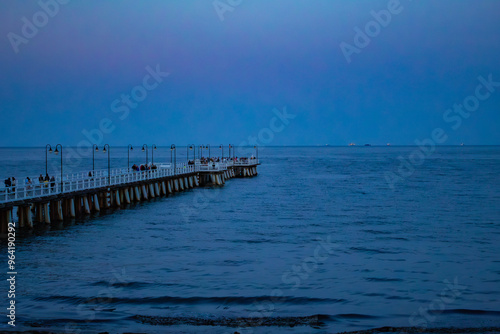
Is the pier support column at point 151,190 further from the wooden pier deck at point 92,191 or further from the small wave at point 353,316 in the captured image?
the small wave at point 353,316

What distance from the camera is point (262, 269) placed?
24031mm

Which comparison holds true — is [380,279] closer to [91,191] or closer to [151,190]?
[91,191]

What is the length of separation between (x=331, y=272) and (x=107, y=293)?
8920 millimetres

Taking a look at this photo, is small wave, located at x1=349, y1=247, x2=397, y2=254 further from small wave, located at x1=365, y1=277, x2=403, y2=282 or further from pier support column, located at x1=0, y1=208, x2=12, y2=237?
pier support column, located at x1=0, y1=208, x2=12, y2=237

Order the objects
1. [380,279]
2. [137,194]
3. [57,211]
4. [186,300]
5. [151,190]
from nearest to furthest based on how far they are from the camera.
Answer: [186,300] → [380,279] → [57,211] → [137,194] → [151,190]

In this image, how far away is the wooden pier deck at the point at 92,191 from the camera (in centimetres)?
3272

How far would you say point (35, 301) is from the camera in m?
18.8

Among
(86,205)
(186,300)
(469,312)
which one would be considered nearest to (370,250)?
(469,312)

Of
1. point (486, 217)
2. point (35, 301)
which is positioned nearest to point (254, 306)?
point (35, 301)

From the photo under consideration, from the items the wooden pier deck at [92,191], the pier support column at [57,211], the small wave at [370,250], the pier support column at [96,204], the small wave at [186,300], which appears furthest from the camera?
the pier support column at [96,204]

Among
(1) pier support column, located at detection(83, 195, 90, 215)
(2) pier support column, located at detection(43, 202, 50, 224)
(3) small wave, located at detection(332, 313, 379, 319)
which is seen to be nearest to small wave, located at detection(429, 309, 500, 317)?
(3) small wave, located at detection(332, 313, 379, 319)

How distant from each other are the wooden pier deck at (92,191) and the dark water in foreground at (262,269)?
1.51m

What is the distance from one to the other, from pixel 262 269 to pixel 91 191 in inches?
804

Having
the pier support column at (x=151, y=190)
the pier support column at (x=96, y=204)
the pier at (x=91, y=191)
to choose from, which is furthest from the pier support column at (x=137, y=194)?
the pier support column at (x=96, y=204)
